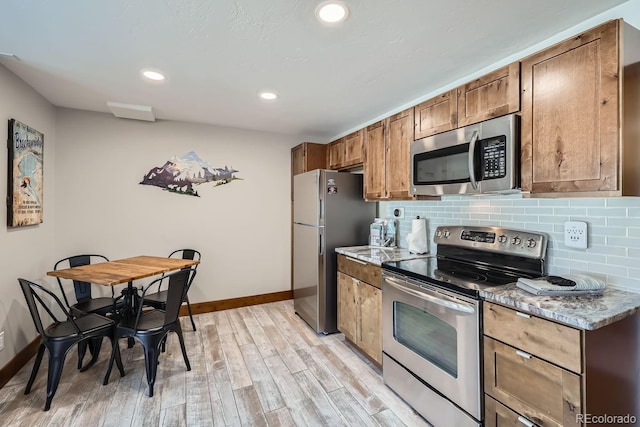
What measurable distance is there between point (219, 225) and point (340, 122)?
202cm

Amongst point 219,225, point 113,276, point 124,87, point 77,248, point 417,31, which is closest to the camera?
point 417,31

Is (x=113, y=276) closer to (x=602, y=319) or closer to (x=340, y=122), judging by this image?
(x=340, y=122)

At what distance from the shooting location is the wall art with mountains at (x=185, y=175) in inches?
135

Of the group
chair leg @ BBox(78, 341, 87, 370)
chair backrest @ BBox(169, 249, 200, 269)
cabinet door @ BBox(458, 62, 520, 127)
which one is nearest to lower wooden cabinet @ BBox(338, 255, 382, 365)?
cabinet door @ BBox(458, 62, 520, 127)

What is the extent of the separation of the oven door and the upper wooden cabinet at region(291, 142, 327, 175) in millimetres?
2025

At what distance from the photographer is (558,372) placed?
1.22 meters

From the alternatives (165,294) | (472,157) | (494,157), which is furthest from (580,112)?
(165,294)

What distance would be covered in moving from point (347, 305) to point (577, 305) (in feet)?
5.88

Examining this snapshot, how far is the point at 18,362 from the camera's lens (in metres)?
2.32

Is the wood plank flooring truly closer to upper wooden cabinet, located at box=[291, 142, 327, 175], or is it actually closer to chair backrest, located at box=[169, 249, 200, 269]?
chair backrest, located at box=[169, 249, 200, 269]

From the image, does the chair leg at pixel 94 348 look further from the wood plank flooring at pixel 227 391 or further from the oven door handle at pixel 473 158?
the oven door handle at pixel 473 158

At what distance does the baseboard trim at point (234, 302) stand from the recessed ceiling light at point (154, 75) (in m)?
2.60

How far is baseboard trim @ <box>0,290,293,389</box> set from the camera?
220cm

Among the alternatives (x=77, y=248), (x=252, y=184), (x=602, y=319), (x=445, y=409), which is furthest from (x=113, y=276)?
(x=602, y=319)
